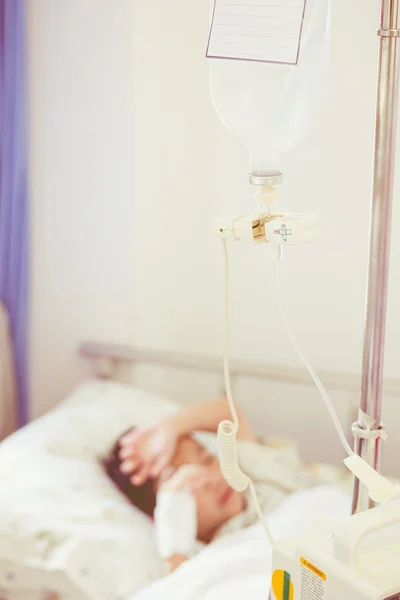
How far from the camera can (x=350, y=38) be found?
156cm

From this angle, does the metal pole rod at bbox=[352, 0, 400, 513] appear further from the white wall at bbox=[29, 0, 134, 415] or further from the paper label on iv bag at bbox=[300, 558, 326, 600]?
the white wall at bbox=[29, 0, 134, 415]

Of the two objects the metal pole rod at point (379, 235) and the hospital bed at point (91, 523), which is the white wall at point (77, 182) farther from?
the metal pole rod at point (379, 235)

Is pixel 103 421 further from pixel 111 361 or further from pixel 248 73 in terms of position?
pixel 248 73

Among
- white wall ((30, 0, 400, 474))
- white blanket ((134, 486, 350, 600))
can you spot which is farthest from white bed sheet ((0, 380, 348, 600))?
white wall ((30, 0, 400, 474))

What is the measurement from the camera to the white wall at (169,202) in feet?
5.39

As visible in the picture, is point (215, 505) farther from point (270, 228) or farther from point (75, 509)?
point (270, 228)

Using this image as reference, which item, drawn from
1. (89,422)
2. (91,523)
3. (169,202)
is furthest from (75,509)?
(169,202)

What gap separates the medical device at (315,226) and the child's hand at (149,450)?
81 cm

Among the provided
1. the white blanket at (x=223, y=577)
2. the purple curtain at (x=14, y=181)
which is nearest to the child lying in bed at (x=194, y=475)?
the white blanket at (x=223, y=577)

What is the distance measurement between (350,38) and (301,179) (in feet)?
1.06

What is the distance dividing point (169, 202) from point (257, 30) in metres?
1.18

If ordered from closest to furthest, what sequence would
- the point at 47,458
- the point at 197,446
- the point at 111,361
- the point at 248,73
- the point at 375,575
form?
1. the point at 375,575
2. the point at 248,73
3. the point at 47,458
4. the point at 197,446
5. the point at 111,361

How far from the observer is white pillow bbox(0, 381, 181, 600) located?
123 centimetres

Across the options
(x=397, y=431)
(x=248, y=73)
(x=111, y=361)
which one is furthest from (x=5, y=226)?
(x=248, y=73)
